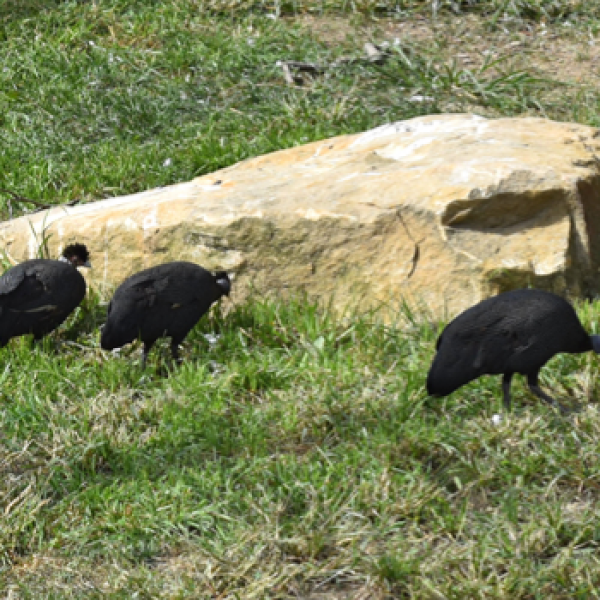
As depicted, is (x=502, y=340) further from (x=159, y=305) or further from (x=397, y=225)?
(x=159, y=305)

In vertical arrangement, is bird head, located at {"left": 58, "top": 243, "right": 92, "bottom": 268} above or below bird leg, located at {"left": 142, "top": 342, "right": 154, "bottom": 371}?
above

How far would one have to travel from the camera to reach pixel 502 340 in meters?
4.30

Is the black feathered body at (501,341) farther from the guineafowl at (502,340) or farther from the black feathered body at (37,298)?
the black feathered body at (37,298)

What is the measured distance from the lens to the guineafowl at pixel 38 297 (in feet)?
17.4

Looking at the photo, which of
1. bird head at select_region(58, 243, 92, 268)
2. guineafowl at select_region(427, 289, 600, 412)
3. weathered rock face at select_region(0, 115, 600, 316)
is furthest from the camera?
bird head at select_region(58, 243, 92, 268)

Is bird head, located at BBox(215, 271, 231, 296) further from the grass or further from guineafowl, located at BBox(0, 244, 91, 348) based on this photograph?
guineafowl, located at BBox(0, 244, 91, 348)

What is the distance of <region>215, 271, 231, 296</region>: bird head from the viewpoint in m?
5.30

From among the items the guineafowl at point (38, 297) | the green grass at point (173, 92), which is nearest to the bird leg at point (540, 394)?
the guineafowl at point (38, 297)

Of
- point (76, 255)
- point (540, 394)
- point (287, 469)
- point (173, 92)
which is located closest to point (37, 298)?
point (76, 255)

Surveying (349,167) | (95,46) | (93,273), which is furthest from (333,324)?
(95,46)

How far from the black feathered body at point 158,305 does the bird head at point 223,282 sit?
3.3 inches

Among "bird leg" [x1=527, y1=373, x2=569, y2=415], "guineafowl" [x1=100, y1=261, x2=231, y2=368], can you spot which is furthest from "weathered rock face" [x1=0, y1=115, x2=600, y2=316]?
"bird leg" [x1=527, y1=373, x2=569, y2=415]

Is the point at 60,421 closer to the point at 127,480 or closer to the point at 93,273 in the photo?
the point at 127,480

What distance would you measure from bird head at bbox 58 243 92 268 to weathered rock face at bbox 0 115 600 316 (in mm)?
252
